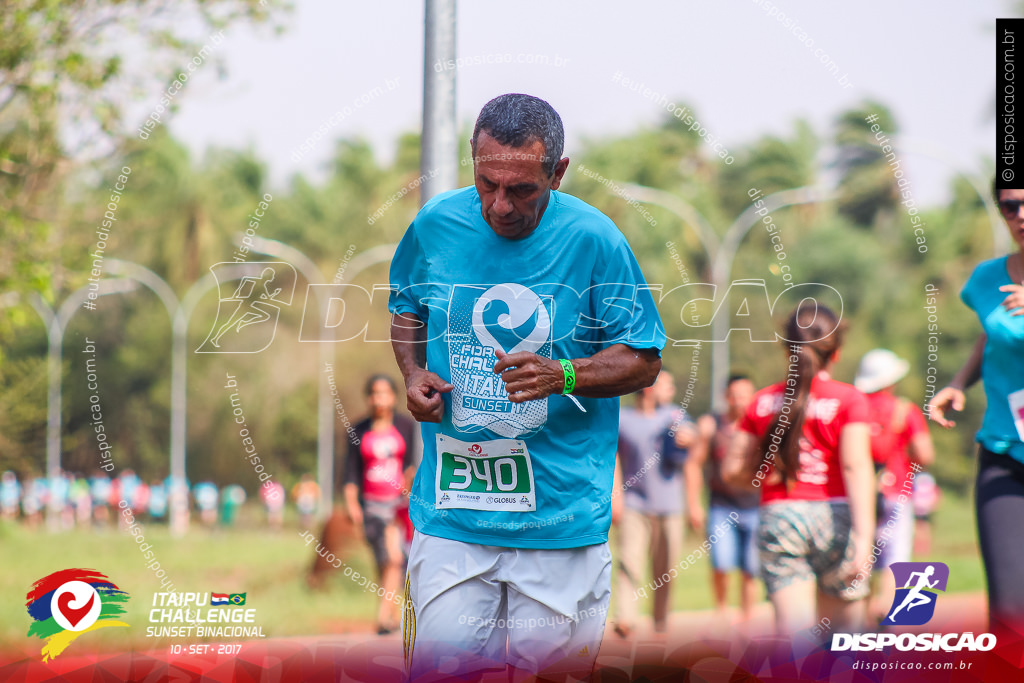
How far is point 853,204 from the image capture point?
31531 mm

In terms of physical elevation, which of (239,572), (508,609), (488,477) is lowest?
(239,572)

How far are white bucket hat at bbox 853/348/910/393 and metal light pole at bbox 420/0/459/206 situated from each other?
370cm

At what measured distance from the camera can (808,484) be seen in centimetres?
441

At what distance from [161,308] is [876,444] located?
26.8 meters

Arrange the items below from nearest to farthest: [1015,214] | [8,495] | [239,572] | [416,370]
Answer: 1. [416,370]
2. [1015,214]
3. [239,572]
4. [8,495]

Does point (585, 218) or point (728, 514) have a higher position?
point (585, 218)

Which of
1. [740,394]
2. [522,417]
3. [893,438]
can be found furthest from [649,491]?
[522,417]

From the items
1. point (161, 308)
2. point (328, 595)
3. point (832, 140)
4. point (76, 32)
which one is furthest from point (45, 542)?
point (832, 140)

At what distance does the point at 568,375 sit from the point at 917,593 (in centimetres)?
227

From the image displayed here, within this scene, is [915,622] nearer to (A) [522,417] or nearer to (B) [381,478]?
(A) [522,417]

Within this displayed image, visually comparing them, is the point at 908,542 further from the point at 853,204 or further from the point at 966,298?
the point at 853,204

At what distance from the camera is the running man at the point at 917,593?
3904mm

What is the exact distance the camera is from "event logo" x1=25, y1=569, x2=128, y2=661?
371cm

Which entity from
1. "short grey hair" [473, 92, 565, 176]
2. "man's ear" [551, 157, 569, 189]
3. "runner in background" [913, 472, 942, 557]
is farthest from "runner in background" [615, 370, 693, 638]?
"runner in background" [913, 472, 942, 557]
